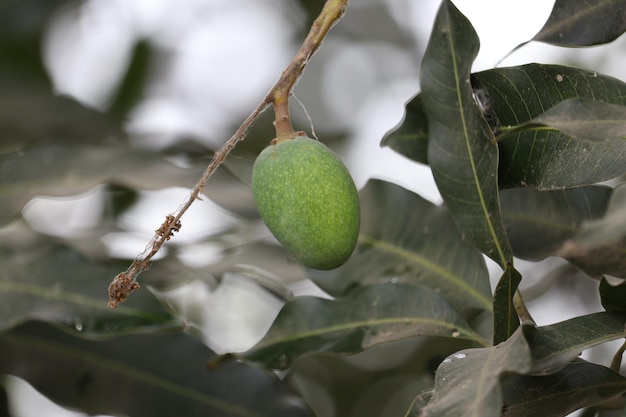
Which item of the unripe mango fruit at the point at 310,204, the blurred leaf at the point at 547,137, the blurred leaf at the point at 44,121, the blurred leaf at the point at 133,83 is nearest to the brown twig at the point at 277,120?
the unripe mango fruit at the point at 310,204

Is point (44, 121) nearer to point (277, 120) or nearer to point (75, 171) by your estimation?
point (75, 171)

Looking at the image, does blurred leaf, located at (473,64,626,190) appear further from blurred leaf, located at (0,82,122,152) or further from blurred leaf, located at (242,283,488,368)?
blurred leaf, located at (0,82,122,152)

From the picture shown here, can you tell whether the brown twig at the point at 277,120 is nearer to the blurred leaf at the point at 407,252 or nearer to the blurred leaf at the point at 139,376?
the blurred leaf at the point at 407,252

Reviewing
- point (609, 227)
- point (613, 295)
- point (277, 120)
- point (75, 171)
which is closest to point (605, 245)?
point (609, 227)

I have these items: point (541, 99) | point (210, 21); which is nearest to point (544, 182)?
point (541, 99)

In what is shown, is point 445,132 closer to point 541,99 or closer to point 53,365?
point 541,99

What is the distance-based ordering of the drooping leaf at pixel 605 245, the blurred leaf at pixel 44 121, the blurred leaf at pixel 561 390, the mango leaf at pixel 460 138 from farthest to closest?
the blurred leaf at pixel 44 121
the drooping leaf at pixel 605 245
the mango leaf at pixel 460 138
the blurred leaf at pixel 561 390

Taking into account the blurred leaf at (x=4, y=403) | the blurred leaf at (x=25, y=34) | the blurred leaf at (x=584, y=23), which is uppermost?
the blurred leaf at (x=25, y=34)
